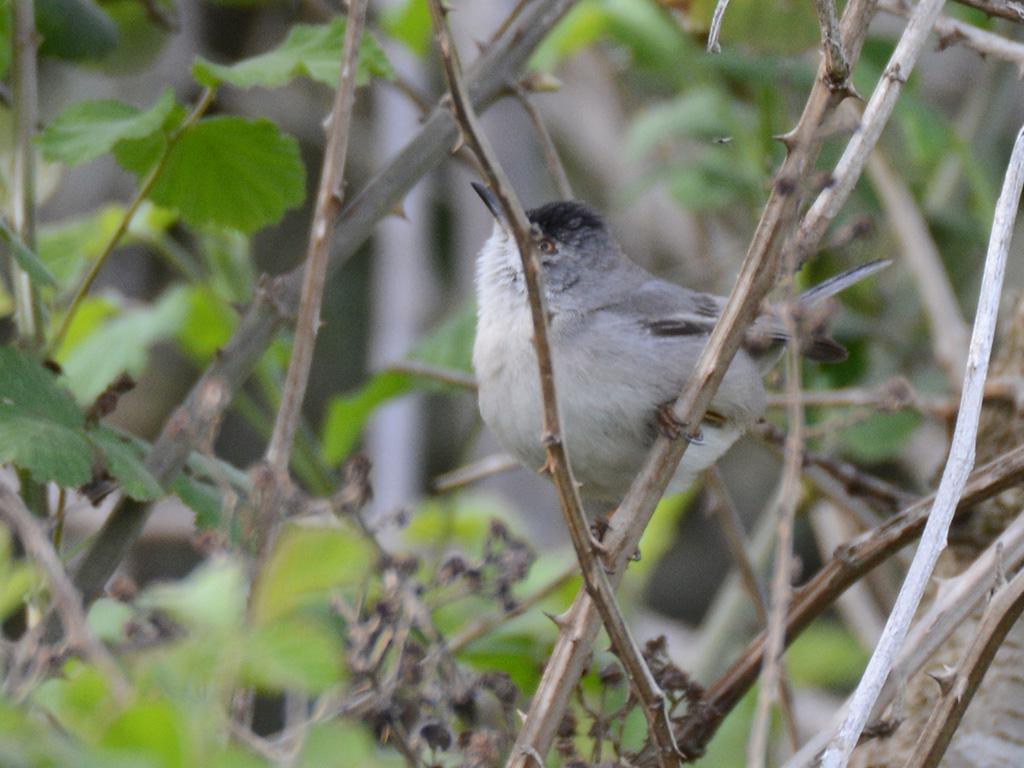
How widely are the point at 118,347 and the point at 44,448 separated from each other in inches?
52.4

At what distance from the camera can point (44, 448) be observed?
1.68m

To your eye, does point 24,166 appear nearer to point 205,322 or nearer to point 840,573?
point 205,322

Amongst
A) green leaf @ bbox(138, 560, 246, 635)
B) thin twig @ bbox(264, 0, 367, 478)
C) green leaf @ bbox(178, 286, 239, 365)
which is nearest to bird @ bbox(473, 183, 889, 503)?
thin twig @ bbox(264, 0, 367, 478)

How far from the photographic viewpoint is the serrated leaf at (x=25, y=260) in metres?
1.70

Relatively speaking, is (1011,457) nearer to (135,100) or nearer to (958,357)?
(958,357)

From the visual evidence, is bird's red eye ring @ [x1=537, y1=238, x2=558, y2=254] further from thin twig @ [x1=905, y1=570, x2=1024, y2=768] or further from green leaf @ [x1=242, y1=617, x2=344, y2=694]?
green leaf @ [x1=242, y1=617, x2=344, y2=694]

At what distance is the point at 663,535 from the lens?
12.0 feet

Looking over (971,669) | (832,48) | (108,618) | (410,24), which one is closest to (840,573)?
(971,669)

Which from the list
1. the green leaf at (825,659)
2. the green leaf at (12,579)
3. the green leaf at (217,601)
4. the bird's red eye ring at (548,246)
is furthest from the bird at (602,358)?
the green leaf at (825,659)

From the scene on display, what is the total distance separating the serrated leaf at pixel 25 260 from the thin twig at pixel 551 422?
2.80 ft

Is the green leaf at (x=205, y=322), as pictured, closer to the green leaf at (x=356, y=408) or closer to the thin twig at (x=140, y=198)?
the green leaf at (x=356, y=408)

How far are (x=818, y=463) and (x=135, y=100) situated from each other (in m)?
4.75

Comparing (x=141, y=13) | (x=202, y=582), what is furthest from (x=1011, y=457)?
(x=141, y=13)

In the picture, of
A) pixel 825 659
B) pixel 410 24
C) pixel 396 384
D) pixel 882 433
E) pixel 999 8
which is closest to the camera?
pixel 999 8
